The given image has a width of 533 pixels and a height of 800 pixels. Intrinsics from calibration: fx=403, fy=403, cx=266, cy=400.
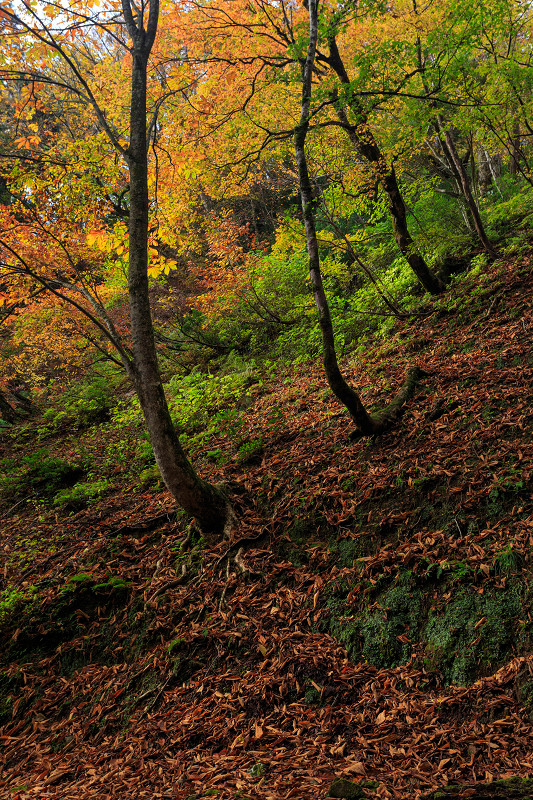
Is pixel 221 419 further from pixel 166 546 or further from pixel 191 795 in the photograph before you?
pixel 191 795

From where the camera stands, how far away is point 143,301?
14.7 feet

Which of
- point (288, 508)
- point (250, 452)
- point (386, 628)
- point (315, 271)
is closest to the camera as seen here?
point (386, 628)

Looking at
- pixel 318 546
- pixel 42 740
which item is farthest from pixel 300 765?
pixel 42 740

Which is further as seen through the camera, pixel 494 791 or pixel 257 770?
pixel 257 770

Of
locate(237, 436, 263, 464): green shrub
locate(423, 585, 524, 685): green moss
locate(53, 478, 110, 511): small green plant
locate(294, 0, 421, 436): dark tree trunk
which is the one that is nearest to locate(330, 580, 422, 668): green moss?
locate(423, 585, 524, 685): green moss

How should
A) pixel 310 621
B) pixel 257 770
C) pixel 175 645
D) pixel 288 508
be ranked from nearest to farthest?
pixel 257 770 → pixel 310 621 → pixel 175 645 → pixel 288 508

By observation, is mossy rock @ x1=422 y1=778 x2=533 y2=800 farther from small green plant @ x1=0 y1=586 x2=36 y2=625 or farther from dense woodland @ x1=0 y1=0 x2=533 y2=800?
small green plant @ x1=0 y1=586 x2=36 y2=625

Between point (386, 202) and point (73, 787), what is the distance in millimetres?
9614

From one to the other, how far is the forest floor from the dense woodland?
2 centimetres

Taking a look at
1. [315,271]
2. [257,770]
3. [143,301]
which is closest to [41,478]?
[143,301]

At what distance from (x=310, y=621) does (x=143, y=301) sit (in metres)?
3.67

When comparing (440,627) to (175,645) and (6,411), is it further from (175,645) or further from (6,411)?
(6,411)

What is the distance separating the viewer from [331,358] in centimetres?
483

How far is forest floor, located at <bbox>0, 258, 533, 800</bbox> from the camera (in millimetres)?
2506
